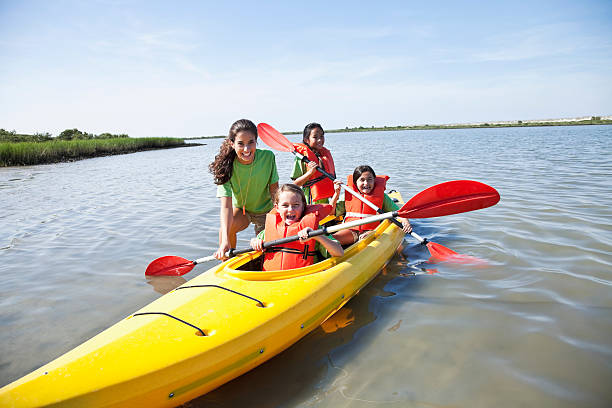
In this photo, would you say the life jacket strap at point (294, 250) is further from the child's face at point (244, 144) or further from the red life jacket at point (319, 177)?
the red life jacket at point (319, 177)

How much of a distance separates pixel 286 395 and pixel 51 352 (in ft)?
6.01

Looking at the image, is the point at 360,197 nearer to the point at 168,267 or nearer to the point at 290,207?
the point at 290,207

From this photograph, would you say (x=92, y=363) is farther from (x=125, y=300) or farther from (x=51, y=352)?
(x=125, y=300)

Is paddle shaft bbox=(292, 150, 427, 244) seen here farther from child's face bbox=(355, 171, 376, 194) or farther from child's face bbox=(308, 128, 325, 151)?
child's face bbox=(308, 128, 325, 151)

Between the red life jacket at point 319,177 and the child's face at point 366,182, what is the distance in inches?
25.9

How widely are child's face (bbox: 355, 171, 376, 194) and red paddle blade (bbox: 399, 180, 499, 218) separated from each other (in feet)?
3.78

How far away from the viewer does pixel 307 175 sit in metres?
4.79

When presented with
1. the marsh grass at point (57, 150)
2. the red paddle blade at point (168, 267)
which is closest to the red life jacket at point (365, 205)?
the red paddle blade at point (168, 267)

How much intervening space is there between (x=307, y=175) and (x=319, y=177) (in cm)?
44

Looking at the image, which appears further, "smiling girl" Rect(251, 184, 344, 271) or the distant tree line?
the distant tree line

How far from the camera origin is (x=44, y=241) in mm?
5477

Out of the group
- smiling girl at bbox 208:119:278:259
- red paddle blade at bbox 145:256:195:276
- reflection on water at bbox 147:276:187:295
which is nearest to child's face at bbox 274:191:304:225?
smiling girl at bbox 208:119:278:259

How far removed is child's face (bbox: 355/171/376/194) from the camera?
4.65m

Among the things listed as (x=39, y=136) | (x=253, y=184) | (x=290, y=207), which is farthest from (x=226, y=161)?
(x=39, y=136)
